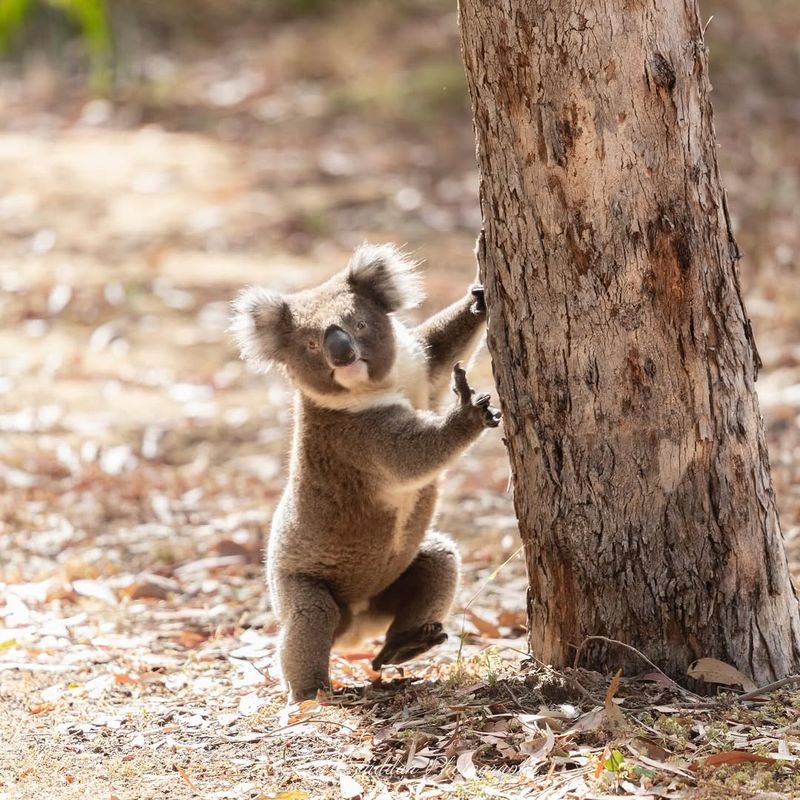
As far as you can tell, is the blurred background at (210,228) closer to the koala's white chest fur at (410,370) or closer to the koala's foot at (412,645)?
the koala's foot at (412,645)

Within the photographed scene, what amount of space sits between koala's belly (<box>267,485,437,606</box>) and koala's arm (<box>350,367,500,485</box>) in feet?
0.77

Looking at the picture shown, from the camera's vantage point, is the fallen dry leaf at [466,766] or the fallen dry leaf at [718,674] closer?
the fallen dry leaf at [466,766]

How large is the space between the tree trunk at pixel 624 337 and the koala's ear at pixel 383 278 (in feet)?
2.90

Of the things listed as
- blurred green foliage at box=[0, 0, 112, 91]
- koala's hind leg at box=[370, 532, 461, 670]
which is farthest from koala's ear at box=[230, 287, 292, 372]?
blurred green foliage at box=[0, 0, 112, 91]

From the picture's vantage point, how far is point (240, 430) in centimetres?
750

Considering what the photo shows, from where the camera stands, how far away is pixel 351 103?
44.3 feet

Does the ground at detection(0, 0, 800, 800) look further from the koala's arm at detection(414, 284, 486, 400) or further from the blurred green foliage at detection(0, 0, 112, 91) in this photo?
the koala's arm at detection(414, 284, 486, 400)

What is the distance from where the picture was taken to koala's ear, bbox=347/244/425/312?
4387mm

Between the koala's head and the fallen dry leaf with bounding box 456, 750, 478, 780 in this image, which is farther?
the koala's head

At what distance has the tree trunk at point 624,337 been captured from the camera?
10.5ft

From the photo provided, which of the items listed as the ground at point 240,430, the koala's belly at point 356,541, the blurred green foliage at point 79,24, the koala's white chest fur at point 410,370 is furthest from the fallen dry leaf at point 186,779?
the blurred green foliage at point 79,24

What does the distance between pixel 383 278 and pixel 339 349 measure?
495mm

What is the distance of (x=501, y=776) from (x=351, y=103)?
37.0 ft

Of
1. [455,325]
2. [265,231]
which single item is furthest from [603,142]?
[265,231]
